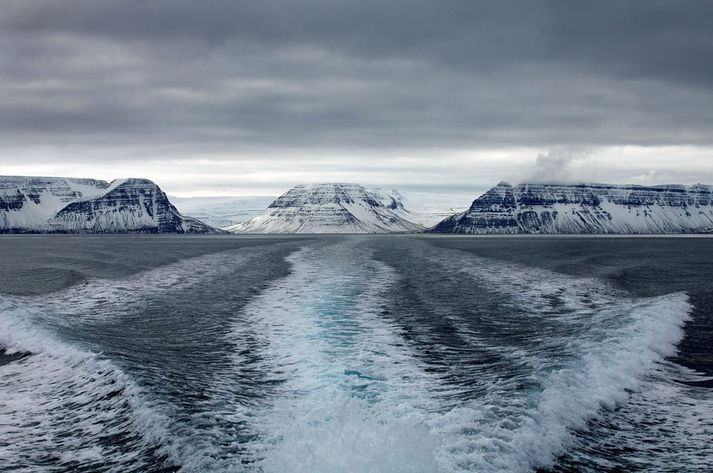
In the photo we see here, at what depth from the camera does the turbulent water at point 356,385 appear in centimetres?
1287

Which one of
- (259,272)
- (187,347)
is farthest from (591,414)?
(259,272)

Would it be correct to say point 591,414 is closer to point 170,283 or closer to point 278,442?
point 278,442

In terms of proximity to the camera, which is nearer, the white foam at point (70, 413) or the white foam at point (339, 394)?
the white foam at point (339, 394)

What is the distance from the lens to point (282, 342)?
958 inches

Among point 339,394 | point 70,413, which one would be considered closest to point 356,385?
point 339,394

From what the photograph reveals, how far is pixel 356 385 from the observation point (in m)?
17.9

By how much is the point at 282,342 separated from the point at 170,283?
26.0 m

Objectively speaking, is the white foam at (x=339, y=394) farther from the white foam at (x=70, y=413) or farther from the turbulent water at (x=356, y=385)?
the white foam at (x=70, y=413)

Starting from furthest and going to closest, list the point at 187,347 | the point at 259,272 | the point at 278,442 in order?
the point at 259,272 < the point at 187,347 < the point at 278,442

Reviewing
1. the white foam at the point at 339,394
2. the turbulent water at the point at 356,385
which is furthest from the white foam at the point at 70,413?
the white foam at the point at 339,394

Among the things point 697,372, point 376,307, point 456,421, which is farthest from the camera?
point 376,307

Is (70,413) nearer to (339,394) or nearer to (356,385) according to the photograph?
(339,394)

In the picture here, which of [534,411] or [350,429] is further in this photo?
[534,411]

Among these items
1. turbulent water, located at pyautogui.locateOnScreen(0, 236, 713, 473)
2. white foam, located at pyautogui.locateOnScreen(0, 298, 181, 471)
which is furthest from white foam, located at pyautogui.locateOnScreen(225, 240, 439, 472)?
white foam, located at pyautogui.locateOnScreen(0, 298, 181, 471)
